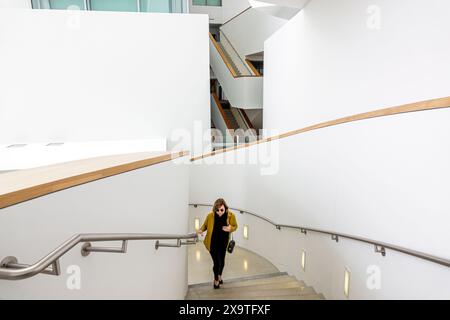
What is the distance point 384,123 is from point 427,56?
98 centimetres

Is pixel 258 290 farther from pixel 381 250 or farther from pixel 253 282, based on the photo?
pixel 381 250

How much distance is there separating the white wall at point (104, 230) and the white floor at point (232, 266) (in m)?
2.36

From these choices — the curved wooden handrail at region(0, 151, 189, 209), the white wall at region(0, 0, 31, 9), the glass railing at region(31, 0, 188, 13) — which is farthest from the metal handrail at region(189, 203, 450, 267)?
the white wall at region(0, 0, 31, 9)

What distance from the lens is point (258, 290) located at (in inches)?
161

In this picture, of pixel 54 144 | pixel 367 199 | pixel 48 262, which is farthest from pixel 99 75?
pixel 48 262

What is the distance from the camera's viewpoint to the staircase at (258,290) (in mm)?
3736

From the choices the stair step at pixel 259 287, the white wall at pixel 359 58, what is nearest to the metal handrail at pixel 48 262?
the stair step at pixel 259 287

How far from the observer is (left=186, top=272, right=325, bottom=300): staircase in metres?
3.74

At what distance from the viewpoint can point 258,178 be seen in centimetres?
581

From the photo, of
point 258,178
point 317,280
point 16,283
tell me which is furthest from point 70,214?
point 258,178

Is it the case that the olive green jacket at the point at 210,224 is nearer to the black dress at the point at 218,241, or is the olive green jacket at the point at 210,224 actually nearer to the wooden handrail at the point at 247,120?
the black dress at the point at 218,241
